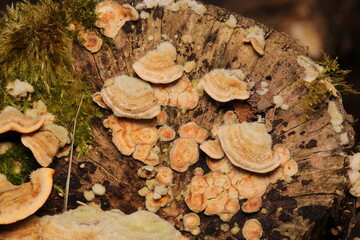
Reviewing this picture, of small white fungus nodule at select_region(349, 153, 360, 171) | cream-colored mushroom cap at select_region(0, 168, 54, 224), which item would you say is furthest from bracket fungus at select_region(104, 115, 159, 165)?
small white fungus nodule at select_region(349, 153, 360, 171)

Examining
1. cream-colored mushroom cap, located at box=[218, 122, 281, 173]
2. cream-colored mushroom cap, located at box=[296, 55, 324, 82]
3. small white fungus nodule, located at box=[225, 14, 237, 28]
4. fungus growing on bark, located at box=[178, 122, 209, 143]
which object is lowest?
fungus growing on bark, located at box=[178, 122, 209, 143]

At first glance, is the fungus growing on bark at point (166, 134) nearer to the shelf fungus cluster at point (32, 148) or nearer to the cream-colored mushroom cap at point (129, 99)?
the cream-colored mushroom cap at point (129, 99)

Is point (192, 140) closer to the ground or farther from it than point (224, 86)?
closer to the ground

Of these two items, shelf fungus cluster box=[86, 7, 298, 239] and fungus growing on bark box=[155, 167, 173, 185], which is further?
fungus growing on bark box=[155, 167, 173, 185]

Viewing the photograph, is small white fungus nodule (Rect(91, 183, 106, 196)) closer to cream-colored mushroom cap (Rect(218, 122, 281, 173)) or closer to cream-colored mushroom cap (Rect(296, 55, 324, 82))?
cream-colored mushroom cap (Rect(218, 122, 281, 173))

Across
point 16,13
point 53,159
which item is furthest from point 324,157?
point 16,13

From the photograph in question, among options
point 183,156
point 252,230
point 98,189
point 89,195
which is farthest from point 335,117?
point 89,195

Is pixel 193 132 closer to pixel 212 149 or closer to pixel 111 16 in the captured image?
pixel 212 149
